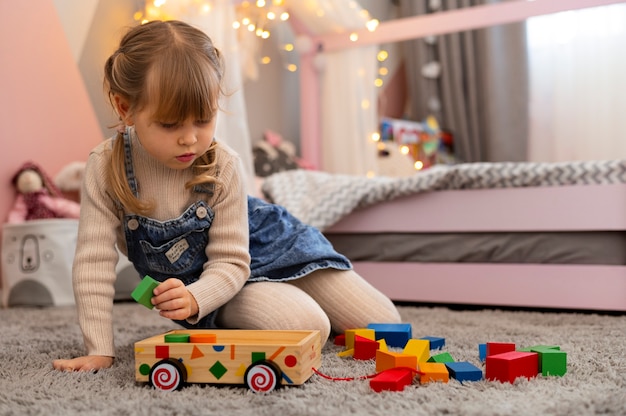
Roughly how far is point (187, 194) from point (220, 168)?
0.21 ft

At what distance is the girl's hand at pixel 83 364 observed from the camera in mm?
901

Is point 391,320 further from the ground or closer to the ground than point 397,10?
closer to the ground

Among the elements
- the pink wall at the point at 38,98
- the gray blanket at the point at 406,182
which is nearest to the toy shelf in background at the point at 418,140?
the gray blanket at the point at 406,182

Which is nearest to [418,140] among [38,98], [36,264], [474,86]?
[474,86]

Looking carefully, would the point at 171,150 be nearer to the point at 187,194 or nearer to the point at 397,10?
the point at 187,194

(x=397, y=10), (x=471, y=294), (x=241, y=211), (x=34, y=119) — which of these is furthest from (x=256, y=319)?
(x=397, y=10)

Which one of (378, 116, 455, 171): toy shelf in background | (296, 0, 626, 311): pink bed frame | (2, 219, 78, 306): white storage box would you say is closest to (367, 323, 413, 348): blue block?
(296, 0, 626, 311): pink bed frame

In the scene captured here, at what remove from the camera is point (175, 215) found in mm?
1013

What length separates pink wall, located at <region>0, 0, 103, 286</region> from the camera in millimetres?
1955

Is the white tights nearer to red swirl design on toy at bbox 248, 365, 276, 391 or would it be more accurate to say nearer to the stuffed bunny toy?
red swirl design on toy at bbox 248, 365, 276, 391

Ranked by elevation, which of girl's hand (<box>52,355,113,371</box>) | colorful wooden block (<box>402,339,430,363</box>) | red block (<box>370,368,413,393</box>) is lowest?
colorful wooden block (<box>402,339,430,363</box>)

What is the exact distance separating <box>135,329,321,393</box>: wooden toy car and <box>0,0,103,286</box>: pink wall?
1352 millimetres

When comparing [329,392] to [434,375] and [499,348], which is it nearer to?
[434,375]

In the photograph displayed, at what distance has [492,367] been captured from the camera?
851 millimetres
